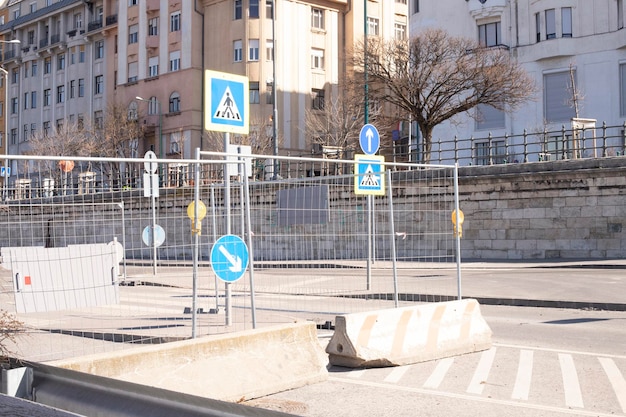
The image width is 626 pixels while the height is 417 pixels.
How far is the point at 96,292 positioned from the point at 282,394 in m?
2.23

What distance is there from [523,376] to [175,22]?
52.2m

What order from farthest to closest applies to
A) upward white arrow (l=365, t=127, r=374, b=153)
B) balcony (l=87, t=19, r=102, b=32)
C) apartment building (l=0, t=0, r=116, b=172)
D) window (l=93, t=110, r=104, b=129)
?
apartment building (l=0, t=0, r=116, b=172), balcony (l=87, t=19, r=102, b=32), window (l=93, t=110, r=104, b=129), upward white arrow (l=365, t=127, r=374, b=153)

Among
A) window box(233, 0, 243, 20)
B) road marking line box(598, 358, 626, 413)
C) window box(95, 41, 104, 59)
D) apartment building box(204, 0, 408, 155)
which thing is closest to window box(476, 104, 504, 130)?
apartment building box(204, 0, 408, 155)

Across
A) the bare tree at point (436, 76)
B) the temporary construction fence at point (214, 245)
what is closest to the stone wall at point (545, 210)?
the bare tree at point (436, 76)

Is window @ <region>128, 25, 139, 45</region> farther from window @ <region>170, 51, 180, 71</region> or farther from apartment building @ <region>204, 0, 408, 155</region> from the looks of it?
apartment building @ <region>204, 0, 408, 155</region>

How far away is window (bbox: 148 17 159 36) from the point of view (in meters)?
57.9

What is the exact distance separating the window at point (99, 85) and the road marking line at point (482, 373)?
2348 inches

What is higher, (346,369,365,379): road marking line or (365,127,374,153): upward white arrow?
(365,127,374,153): upward white arrow

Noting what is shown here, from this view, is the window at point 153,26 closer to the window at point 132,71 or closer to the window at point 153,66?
the window at point 153,66

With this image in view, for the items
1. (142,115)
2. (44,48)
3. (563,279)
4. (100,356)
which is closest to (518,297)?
(563,279)

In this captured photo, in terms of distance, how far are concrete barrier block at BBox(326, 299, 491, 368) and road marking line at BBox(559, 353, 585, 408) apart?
0.98 meters

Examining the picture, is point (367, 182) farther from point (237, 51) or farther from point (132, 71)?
point (132, 71)

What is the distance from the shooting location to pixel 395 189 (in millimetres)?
12180

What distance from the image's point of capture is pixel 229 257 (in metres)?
7.89
